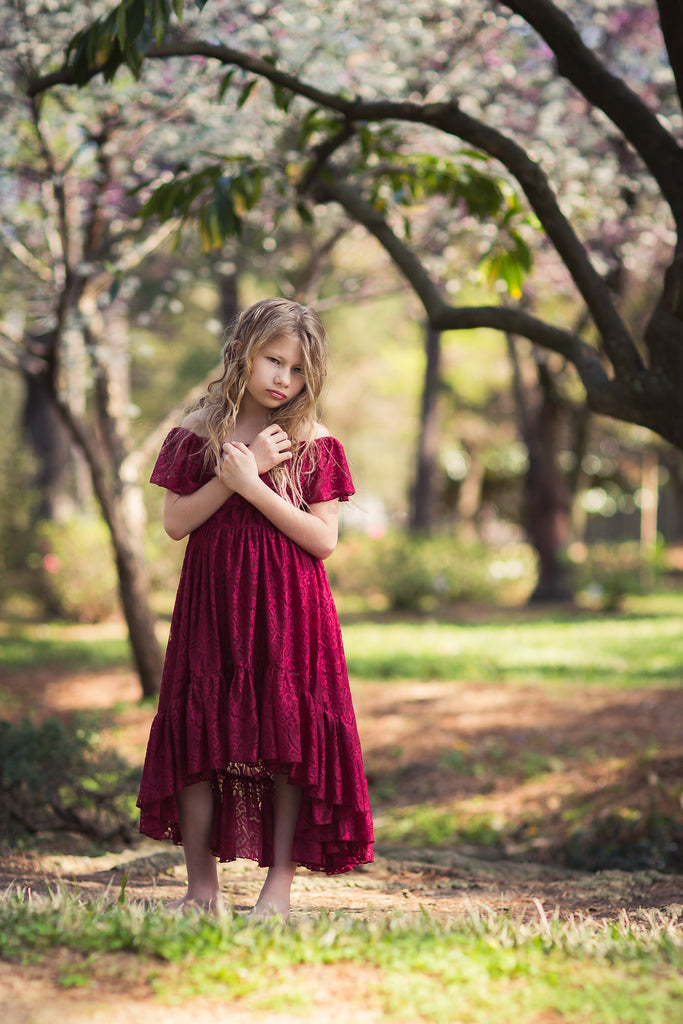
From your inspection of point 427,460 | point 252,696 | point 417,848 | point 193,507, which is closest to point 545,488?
point 427,460

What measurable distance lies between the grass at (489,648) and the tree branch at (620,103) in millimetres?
5279

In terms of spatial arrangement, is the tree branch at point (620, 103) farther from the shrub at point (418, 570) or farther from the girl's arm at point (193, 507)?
the shrub at point (418, 570)

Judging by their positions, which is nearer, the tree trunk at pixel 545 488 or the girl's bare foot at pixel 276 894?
the girl's bare foot at pixel 276 894

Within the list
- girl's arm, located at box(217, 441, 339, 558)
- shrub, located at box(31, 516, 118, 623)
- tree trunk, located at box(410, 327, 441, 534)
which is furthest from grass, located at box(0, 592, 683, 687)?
girl's arm, located at box(217, 441, 339, 558)

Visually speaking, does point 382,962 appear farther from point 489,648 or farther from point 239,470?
point 489,648

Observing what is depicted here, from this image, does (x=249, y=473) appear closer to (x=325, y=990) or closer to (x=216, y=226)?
(x=325, y=990)

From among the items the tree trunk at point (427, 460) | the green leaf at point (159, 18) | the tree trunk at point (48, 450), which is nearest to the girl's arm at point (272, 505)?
the green leaf at point (159, 18)

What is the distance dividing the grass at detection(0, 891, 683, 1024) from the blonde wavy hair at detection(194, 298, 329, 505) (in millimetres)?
1147

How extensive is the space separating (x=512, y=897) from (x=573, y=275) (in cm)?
227

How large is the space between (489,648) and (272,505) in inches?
323

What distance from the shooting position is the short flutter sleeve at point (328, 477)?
285cm

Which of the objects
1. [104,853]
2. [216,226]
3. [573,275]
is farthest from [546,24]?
[104,853]

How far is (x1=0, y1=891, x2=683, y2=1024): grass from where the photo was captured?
191cm

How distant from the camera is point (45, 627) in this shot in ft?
42.6
